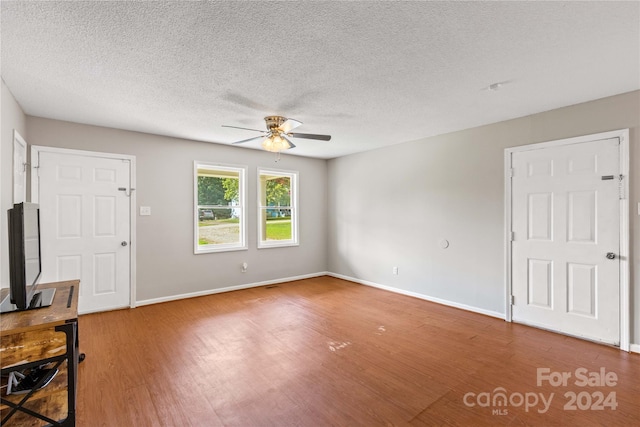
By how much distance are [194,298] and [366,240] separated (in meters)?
3.13

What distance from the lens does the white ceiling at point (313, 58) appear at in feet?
5.75

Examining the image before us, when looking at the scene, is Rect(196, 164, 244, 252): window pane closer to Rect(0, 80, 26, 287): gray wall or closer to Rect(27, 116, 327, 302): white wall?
Rect(27, 116, 327, 302): white wall

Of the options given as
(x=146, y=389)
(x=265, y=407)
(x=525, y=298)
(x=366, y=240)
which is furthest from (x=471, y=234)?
(x=146, y=389)

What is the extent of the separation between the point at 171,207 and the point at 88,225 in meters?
1.04

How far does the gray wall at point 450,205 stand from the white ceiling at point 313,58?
291 millimetres

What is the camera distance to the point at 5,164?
107 inches

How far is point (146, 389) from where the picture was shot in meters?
2.28

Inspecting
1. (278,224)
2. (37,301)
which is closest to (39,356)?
(37,301)

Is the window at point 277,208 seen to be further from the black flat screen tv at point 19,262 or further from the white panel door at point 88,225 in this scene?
the black flat screen tv at point 19,262

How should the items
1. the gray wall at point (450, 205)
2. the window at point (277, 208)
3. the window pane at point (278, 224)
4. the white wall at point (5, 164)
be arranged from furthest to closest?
the window pane at point (278, 224)
the window at point (277, 208)
the gray wall at point (450, 205)
the white wall at point (5, 164)

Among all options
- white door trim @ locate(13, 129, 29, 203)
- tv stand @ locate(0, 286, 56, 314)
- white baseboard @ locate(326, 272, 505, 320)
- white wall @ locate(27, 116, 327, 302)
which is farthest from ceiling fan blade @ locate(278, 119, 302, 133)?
white baseboard @ locate(326, 272, 505, 320)

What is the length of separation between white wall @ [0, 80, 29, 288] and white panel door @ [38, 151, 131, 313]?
2.75 ft

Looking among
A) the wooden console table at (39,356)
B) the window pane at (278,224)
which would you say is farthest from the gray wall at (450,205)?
the wooden console table at (39,356)

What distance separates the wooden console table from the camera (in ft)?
5.40
